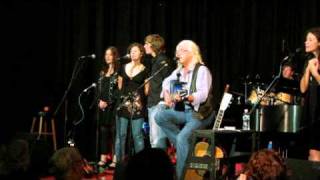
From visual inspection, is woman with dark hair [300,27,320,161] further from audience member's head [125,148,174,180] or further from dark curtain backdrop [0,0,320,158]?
audience member's head [125,148,174,180]

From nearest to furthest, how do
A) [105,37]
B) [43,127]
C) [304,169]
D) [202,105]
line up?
[304,169]
[202,105]
[43,127]
[105,37]

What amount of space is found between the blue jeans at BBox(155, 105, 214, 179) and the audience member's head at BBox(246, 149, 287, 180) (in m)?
2.40

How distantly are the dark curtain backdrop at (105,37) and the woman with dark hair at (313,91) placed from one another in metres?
2.91

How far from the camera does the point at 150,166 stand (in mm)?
2615

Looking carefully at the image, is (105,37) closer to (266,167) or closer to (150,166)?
(266,167)

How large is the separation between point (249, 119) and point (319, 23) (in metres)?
2.14

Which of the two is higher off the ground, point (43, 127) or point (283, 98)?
point (283, 98)

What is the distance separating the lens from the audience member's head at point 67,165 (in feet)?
11.5

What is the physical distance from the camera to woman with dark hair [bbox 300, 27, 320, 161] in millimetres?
5875

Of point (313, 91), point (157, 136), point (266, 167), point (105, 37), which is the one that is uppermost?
point (105, 37)

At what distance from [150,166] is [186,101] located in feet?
12.2

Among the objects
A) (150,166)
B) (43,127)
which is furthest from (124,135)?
(150,166)

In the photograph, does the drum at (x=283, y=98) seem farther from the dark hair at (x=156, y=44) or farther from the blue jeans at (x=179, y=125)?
the blue jeans at (x=179, y=125)

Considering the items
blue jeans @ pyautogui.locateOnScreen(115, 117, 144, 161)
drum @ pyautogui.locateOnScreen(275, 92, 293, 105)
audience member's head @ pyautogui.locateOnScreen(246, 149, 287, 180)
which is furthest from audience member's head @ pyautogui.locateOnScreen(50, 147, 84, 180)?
drum @ pyautogui.locateOnScreen(275, 92, 293, 105)
